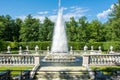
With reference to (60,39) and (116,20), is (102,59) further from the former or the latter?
(116,20)

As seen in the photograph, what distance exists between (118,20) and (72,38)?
20.8m

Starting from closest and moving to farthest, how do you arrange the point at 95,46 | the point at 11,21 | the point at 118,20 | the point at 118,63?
the point at 118,63 < the point at 118,20 < the point at 95,46 < the point at 11,21

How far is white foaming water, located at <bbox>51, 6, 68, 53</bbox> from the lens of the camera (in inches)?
1449

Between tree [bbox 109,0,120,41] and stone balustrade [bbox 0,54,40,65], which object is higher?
tree [bbox 109,0,120,41]

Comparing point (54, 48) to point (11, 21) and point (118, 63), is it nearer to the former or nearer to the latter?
point (118, 63)

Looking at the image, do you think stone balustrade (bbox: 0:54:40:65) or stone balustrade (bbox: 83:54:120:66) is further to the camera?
stone balustrade (bbox: 0:54:40:65)

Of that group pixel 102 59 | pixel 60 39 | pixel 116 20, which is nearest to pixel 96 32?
pixel 116 20

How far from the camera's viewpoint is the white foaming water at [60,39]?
36812mm

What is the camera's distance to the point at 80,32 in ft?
234

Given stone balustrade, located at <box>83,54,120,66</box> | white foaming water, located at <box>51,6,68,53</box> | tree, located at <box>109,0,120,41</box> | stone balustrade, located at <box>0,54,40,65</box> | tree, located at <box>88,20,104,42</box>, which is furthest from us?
tree, located at <box>88,20,104,42</box>

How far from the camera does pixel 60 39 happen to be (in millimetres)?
37500

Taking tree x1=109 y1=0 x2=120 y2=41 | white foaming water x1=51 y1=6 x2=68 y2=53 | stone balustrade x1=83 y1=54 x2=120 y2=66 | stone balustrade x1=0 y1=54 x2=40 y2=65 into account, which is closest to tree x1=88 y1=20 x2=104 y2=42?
tree x1=109 y1=0 x2=120 y2=41

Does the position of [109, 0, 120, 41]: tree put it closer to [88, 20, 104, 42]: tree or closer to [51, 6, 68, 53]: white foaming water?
[88, 20, 104, 42]: tree

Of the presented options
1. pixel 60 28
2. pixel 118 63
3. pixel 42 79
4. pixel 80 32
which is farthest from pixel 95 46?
pixel 42 79
